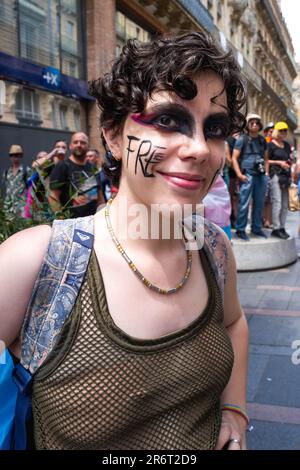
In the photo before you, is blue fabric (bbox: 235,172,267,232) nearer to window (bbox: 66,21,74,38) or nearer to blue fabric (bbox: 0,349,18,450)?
blue fabric (bbox: 0,349,18,450)

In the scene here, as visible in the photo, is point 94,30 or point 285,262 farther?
point 94,30

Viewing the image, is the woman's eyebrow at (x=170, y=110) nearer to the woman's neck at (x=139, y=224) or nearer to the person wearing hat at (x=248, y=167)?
the woman's neck at (x=139, y=224)

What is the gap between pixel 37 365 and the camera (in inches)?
42.9

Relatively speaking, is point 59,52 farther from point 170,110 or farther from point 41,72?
point 170,110

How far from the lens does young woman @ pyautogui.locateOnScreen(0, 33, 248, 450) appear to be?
1.08 metres

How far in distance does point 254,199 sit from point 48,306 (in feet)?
19.0

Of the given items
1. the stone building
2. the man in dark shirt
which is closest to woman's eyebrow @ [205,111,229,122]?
the man in dark shirt

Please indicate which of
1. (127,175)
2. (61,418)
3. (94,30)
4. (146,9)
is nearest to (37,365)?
(61,418)

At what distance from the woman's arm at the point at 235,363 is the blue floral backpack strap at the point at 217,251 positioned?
0.09 ft

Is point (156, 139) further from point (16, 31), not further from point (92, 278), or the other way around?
point (16, 31)

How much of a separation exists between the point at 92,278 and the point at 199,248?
40 centimetres

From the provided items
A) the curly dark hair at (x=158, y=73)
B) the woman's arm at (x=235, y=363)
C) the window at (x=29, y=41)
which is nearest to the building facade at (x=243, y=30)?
the curly dark hair at (x=158, y=73)

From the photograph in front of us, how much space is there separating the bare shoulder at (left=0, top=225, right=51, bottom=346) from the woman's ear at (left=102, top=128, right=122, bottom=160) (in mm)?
310

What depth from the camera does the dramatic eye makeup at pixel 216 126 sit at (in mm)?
1170
